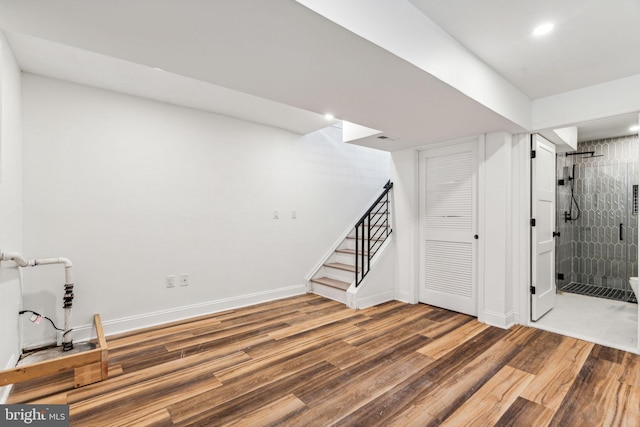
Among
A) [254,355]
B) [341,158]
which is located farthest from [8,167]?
[341,158]

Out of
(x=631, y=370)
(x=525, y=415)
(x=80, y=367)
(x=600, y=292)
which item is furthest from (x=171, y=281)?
(x=600, y=292)

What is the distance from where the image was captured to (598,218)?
447 centimetres

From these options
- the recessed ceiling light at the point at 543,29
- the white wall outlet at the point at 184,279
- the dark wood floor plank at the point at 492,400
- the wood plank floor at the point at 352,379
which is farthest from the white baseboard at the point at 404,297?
the recessed ceiling light at the point at 543,29

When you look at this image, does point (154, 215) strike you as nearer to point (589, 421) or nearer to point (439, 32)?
point (439, 32)

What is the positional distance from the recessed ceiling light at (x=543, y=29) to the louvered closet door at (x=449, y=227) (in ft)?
4.79

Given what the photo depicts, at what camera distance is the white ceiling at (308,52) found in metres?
1.35

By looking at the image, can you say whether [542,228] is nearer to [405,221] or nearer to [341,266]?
[405,221]

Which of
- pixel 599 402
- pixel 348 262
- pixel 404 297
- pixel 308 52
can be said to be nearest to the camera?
pixel 308 52

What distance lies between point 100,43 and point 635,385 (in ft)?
12.6

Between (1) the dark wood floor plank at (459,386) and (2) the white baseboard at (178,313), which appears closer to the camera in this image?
(1) the dark wood floor plank at (459,386)

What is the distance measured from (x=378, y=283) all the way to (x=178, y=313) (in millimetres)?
2372

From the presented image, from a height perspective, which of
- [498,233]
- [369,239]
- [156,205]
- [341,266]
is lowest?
[341,266]

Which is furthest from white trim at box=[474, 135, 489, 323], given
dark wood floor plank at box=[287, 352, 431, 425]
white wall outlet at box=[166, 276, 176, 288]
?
white wall outlet at box=[166, 276, 176, 288]

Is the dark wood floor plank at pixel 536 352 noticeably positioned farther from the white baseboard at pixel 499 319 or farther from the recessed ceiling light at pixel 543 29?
the recessed ceiling light at pixel 543 29
